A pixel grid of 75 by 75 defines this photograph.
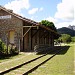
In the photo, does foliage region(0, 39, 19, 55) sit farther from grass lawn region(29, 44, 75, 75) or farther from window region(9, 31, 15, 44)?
window region(9, 31, 15, 44)

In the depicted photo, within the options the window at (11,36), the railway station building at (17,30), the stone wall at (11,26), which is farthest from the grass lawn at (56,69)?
the window at (11,36)

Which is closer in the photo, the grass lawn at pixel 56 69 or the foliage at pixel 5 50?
the grass lawn at pixel 56 69

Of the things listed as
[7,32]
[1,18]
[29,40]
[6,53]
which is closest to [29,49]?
[29,40]

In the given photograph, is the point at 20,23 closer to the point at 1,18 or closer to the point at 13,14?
the point at 13,14

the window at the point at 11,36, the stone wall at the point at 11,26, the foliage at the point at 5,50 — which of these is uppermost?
the stone wall at the point at 11,26

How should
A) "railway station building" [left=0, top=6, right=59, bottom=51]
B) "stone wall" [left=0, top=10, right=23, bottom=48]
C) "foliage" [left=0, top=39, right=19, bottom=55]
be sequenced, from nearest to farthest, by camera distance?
"foliage" [left=0, top=39, right=19, bottom=55], "railway station building" [left=0, top=6, right=59, bottom=51], "stone wall" [left=0, top=10, right=23, bottom=48]

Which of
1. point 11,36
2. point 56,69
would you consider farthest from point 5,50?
point 56,69

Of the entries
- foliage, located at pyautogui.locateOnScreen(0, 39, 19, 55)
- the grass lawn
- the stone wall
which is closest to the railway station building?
the stone wall

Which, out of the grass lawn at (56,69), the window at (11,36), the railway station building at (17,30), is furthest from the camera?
the window at (11,36)

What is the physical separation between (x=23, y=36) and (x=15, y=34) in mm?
1732

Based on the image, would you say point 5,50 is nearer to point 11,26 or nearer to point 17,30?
point 17,30

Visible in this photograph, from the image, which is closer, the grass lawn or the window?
the grass lawn

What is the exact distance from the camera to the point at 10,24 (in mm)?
25484

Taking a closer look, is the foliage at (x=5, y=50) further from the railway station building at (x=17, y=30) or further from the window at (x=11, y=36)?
the window at (x=11, y=36)
